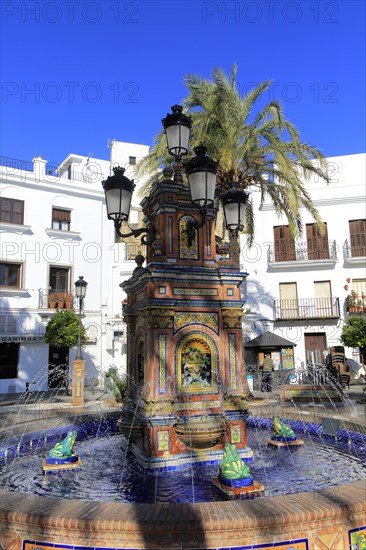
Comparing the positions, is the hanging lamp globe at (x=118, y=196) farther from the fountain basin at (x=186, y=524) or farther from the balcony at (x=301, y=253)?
the balcony at (x=301, y=253)

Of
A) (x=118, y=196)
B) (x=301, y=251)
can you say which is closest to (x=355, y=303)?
(x=301, y=251)

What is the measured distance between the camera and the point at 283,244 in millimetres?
26922

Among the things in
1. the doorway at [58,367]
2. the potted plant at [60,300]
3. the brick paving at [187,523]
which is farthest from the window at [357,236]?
the brick paving at [187,523]

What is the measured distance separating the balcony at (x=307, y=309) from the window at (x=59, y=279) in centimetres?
1225

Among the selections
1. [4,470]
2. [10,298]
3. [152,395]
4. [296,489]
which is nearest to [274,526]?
[296,489]

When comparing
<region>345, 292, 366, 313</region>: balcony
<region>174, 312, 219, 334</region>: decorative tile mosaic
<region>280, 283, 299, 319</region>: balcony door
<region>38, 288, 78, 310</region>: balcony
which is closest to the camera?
<region>174, 312, 219, 334</region>: decorative tile mosaic

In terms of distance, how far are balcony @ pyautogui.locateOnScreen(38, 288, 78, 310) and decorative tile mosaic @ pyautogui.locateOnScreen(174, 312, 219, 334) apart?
16918 mm

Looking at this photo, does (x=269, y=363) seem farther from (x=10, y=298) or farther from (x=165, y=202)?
(x=165, y=202)

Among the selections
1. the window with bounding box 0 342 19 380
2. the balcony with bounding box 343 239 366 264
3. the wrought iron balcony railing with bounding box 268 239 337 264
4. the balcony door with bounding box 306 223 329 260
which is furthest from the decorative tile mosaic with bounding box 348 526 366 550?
the balcony door with bounding box 306 223 329 260

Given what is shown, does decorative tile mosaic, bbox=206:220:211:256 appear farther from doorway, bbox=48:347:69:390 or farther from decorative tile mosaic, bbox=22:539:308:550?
doorway, bbox=48:347:69:390

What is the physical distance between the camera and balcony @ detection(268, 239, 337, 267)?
25953 mm

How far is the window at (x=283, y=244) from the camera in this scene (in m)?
26.6

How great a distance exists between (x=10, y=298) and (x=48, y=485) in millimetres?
17583

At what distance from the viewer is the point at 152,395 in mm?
6148
